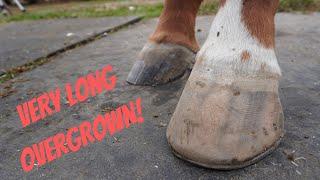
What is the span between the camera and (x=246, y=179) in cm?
79

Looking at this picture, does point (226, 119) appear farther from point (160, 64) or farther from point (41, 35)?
point (41, 35)

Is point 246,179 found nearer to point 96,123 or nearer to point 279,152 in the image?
point 279,152

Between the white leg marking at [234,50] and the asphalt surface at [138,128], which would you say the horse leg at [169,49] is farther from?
the white leg marking at [234,50]

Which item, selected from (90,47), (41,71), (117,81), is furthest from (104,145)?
(90,47)

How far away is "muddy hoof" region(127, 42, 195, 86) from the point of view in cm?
128

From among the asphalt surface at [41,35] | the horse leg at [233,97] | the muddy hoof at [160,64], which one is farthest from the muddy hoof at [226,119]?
the asphalt surface at [41,35]

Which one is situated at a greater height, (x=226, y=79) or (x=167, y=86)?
(x=226, y=79)

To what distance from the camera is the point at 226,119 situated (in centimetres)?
83

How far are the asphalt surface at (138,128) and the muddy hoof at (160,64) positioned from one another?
0.03 metres

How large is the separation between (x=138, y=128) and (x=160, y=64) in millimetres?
296

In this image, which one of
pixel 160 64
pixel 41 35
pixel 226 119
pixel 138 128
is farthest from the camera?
pixel 41 35

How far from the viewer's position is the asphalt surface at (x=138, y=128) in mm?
834

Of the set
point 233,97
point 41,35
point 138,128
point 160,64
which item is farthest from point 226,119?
point 41,35

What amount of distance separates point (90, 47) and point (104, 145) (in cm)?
110
